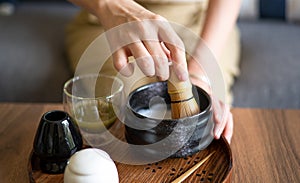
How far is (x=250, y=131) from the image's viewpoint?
1.00 m

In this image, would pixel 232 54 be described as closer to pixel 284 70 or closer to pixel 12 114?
pixel 284 70

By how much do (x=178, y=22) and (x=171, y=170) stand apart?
64cm

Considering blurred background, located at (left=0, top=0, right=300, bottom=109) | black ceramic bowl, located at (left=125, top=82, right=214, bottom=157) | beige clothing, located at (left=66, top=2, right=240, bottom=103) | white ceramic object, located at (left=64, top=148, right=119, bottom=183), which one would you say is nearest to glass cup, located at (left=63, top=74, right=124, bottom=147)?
black ceramic bowl, located at (left=125, top=82, right=214, bottom=157)

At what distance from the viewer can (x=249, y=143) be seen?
0.96 metres

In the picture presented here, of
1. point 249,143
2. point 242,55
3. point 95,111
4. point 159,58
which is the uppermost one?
point 159,58

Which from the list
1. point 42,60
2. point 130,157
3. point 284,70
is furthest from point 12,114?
point 284,70

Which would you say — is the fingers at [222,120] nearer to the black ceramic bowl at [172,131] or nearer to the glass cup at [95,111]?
the black ceramic bowl at [172,131]

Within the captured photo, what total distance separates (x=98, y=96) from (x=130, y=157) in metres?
0.16

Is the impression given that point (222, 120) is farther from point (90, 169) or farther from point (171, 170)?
point (90, 169)

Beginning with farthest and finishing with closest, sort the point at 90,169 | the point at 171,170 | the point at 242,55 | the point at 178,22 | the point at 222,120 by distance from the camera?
the point at 242,55 → the point at 178,22 → the point at 222,120 → the point at 171,170 → the point at 90,169

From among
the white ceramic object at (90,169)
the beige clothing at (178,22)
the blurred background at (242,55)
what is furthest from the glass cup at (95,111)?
the blurred background at (242,55)

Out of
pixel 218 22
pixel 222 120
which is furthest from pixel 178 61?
pixel 218 22

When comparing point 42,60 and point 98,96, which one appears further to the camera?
point 42,60

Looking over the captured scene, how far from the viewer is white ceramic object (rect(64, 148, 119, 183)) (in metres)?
0.74
